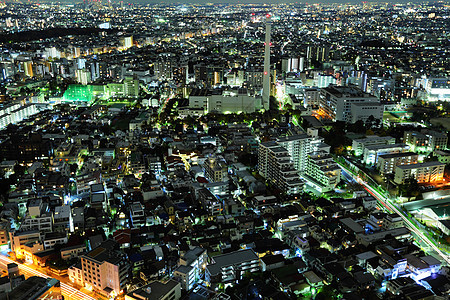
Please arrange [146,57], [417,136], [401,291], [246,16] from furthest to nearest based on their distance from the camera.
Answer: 1. [246,16]
2. [146,57]
3. [417,136]
4. [401,291]

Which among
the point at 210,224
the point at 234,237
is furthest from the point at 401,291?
the point at 210,224

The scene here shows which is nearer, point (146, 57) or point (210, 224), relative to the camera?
point (210, 224)

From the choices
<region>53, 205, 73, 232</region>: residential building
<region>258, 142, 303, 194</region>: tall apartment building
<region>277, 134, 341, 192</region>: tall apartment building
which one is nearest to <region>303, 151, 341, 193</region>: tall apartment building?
<region>277, 134, 341, 192</region>: tall apartment building

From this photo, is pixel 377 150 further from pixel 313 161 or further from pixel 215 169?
pixel 215 169

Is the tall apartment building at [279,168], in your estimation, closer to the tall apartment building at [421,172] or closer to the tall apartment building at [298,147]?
the tall apartment building at [298,147]

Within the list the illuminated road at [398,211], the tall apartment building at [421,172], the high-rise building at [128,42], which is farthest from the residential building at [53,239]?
the high-rise building at [128,42]

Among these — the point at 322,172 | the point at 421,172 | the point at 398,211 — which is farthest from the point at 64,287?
the point at 421,172

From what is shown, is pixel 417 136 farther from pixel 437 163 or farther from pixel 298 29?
pixel 298 29
